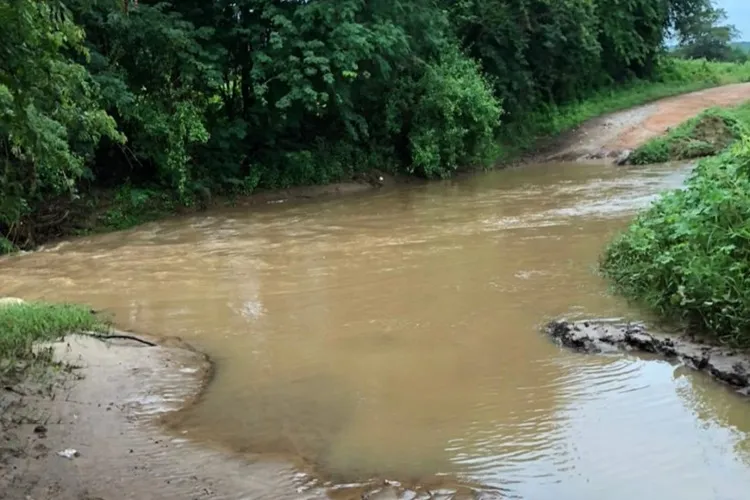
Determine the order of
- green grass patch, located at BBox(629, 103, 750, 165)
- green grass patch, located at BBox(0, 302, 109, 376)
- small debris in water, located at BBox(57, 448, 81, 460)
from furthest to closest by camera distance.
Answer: green grass patch, located at BBox(629, 103, 750, 165) → green grass patch, located at BBox(0, 302, 109, 376) → small debris in water, located at BBox(57, 448, 81, 460)

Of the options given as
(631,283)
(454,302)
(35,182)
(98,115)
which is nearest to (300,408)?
(454,302)

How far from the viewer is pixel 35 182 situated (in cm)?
1356

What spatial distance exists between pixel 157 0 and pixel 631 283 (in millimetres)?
13211

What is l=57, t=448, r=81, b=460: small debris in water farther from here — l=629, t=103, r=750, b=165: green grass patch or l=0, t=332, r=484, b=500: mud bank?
l=629, t=103, r=750, b=165: green grass patch

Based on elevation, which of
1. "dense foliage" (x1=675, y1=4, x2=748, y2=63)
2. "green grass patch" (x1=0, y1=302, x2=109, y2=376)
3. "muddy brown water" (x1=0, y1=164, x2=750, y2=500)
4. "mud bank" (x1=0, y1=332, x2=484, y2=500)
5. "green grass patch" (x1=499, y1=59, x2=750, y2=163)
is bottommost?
"muddy brown water" (x1=0, y1=164, x2=750, y2=500)

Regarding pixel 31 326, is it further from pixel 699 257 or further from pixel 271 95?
pixel 271 95

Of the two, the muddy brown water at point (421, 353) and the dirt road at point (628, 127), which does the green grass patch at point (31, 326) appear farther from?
the dirt road at point (628, 127)

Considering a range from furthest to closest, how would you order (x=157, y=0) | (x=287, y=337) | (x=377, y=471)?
1. (x=157, y=0)
2. (x=287, y=337)
3. (x=377, y=471)

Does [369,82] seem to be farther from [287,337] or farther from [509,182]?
[287,337]

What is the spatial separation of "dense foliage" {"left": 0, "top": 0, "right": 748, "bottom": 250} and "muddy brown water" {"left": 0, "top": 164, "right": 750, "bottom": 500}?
230 cm

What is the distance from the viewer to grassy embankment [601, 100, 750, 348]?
6.57m

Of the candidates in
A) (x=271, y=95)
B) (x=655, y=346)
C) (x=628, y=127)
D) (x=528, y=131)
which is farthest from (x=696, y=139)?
(x=655, y=346)

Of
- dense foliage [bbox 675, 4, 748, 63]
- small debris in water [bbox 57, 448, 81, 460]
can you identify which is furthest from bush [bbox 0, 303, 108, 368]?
dense foliage [bbox 675, 4, 748, 63]

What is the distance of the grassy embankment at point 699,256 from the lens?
657 centimetres
